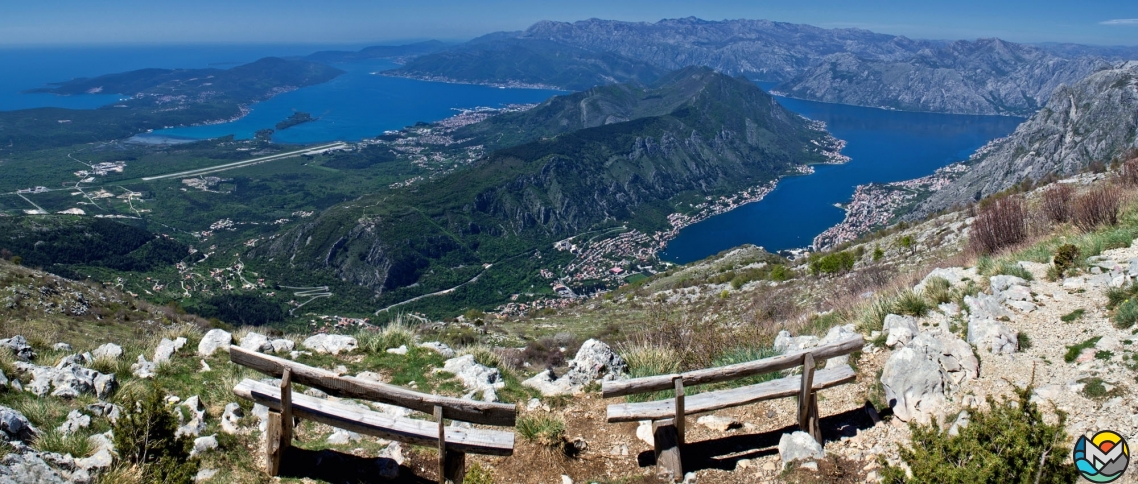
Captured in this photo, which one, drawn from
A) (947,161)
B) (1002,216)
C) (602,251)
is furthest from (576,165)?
(1002,216)

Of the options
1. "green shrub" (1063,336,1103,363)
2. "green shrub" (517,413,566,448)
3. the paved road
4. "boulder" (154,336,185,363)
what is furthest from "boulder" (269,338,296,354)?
the paved road

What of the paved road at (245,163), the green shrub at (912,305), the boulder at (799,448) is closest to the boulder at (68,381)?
the boulder at (799,448)

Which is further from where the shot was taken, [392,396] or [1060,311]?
[1060,311]

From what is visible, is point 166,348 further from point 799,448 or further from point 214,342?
point 799,448

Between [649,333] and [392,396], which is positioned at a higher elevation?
[392,396]

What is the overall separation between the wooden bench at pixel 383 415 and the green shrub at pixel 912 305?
20.5ft

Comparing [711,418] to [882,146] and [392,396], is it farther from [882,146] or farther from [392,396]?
[882,146]

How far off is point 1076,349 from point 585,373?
5731 mm

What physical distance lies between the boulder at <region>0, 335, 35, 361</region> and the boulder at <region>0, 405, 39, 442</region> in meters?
2.78

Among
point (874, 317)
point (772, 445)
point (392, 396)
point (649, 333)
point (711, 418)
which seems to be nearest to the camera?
point (392, 396)

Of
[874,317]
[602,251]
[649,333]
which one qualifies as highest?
[874,317]

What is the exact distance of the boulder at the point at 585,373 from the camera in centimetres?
822

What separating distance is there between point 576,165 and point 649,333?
141 m

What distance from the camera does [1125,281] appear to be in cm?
733
